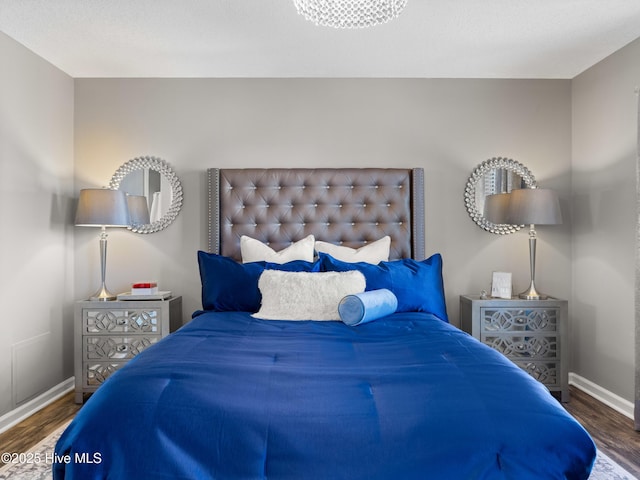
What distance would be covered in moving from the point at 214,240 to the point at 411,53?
6.84 feet

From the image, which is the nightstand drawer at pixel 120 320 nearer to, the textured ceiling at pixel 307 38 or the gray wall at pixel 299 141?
the gray wall at pixel 299 141

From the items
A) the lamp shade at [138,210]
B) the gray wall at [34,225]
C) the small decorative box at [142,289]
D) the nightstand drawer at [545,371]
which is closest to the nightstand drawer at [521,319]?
the nightstand drawer at [545,371]

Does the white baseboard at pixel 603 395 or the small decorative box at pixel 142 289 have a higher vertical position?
the small decorative box at pixel 142 289

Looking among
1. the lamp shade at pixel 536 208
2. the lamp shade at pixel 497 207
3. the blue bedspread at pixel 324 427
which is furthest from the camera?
the lamp shade at pixel 497 207

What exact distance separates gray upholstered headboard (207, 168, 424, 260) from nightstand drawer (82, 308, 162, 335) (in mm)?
708

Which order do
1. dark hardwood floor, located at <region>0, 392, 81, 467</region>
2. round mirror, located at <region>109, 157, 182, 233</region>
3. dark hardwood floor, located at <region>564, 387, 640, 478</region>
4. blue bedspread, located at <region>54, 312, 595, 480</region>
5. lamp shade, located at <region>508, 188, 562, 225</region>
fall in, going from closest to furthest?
blue bedspread, located at <region>54, 312, 595, 480</region>, dark hardwood floor, located at <region>564, 387, 640, 478</region>, dark hardwood floor, located at <region>0, 392, 81, 467</region>, lamp shade, located at <region>508, 188, 562, 225</region>, round mirror, located at <region>109, 157, 182, 233</region>

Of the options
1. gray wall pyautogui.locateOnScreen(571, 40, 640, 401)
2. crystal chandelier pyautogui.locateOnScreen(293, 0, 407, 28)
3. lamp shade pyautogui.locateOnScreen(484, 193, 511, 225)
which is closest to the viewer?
crystal chandelier pyautogui.locateOnScreen(293, 0, 407, 28)

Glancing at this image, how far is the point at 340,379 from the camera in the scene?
1657 millimetres

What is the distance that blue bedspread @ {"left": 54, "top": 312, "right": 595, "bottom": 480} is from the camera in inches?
51.7

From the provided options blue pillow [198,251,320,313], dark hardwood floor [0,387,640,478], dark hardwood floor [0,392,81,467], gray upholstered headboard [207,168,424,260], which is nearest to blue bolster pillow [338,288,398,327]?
blue pillow [198,251,320,313]

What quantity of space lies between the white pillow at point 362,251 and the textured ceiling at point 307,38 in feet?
4.63

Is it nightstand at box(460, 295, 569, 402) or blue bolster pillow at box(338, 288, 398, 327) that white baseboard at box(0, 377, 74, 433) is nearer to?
blue bolster pillow at box(338, 288, 398, 327)

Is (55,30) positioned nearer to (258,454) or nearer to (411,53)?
(411,53)

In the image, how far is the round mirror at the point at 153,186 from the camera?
3.80 meters
